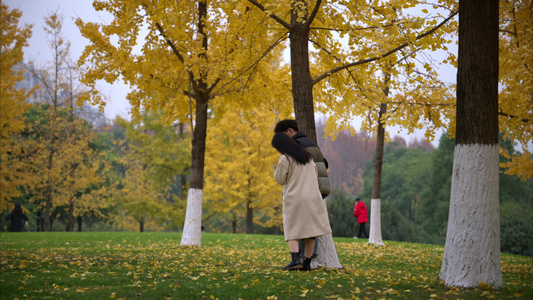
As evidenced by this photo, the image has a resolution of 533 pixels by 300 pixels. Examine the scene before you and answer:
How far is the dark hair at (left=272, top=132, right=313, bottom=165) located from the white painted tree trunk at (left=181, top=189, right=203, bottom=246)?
6480 mm

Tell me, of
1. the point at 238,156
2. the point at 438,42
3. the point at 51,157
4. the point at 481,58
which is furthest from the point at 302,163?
the point at 51,157

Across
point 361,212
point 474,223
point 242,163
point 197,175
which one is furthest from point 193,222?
point 242,163

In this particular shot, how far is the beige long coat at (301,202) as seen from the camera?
6227 millimetres

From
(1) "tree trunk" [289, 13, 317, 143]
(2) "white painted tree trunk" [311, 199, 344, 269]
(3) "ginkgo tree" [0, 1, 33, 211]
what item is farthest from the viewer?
(3) "ginkgo tree" [0, 1, 33, 211]

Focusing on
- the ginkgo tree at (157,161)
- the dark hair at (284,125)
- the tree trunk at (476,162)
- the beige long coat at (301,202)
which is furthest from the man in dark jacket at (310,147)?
the ginkgo tree at (157,161)

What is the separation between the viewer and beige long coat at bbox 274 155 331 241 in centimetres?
623

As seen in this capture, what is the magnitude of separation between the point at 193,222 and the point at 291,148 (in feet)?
22.1

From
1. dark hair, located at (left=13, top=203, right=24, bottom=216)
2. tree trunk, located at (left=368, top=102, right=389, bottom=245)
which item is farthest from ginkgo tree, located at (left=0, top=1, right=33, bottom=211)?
tree trunk, located at (left=368, top=102, right=389, bottom=245)

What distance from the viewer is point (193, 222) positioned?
12.3 meters

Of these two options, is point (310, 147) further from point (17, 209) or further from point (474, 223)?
point (17, 209)

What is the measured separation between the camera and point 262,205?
26484mm

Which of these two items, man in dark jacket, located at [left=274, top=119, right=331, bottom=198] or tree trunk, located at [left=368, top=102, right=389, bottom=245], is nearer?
man in dark jacket, located at [left=274, top=119, right=331, bottom=198]

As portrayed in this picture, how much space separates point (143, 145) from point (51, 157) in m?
5.97

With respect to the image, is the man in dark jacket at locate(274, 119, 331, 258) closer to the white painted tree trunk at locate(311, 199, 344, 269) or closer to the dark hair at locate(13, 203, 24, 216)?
the white painted tree trunk at locate(311, 199, 344, 269)
